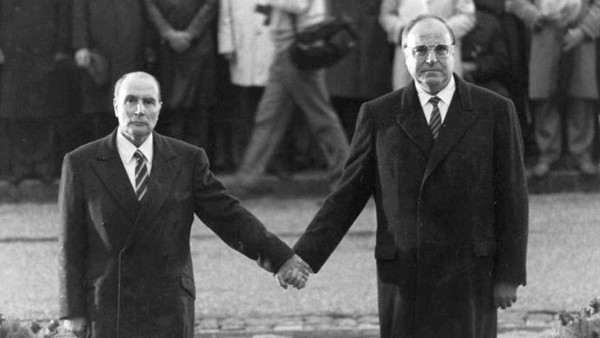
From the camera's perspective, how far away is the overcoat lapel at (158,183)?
9.47 meters

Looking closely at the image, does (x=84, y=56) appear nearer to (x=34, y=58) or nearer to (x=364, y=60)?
(x=34, y=58)

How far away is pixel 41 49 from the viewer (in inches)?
704

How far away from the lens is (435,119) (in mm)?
9703

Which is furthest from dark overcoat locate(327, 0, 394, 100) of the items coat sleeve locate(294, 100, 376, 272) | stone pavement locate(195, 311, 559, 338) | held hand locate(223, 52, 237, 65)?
coat sleeve locate(294, 100, 376, 272)

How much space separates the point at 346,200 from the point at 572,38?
839 cm

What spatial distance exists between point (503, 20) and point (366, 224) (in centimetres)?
258

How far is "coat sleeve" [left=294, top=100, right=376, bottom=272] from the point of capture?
9742 millimetres

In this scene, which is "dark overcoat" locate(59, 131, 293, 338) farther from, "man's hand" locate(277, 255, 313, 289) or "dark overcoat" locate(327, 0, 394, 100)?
"dark overcoat" locate(327, 0, 394, 100)

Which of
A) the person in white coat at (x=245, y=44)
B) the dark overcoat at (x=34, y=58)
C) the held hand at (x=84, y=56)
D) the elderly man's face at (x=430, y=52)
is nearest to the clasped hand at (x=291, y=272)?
the elderly man's face at (x=430, y=52)

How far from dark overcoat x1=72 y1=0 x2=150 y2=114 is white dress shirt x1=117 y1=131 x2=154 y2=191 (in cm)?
816

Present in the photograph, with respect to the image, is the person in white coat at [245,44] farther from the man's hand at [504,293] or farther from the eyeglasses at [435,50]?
the man's hand at [504,293]

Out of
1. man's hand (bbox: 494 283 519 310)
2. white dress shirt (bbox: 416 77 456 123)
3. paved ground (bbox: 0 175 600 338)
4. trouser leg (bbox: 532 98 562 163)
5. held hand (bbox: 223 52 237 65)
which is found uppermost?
white dress shirt (bbox: 416 77 456 123)

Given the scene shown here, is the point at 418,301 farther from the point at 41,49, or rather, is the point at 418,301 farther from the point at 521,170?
the point at 41,49

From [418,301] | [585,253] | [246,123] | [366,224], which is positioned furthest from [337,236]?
[246,123]
